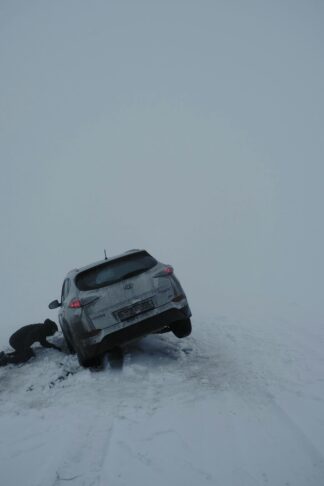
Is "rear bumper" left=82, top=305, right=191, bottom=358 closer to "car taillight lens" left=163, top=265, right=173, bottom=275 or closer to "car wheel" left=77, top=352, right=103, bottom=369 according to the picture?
"car wheel" left=77, top=352, right=103, bottom=369

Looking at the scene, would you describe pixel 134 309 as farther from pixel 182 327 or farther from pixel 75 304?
pixel 182 327

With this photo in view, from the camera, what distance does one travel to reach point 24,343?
773 cm

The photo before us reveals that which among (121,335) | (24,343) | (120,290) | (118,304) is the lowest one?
(24,343)

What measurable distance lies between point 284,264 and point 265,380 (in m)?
23.9

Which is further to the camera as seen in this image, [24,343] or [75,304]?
[24,343]

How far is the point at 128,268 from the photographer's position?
6125 mm

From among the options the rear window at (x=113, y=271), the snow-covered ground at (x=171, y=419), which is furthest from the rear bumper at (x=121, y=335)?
the rear window at (x=113, y=271)

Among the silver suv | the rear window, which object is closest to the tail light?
the silver suv

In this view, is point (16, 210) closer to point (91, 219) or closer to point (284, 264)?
point (91, 219)

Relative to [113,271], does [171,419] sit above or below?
below

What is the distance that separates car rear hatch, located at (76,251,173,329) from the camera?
570 cm

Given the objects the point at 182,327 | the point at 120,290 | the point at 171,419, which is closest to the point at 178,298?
the point at 182,327

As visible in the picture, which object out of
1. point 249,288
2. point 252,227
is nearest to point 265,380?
point 249,288

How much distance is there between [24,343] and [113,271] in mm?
2801
